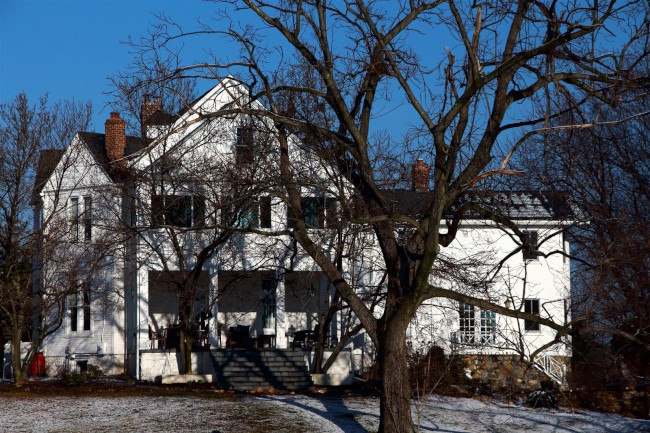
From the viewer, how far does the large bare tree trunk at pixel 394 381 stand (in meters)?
13.9

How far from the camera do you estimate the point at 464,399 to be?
66.4ft

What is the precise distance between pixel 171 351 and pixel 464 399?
9.28 m

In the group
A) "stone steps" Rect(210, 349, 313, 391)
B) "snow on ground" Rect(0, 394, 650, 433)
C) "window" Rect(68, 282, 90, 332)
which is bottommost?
"snow on ground" Rect(0, 394, 650, 433)

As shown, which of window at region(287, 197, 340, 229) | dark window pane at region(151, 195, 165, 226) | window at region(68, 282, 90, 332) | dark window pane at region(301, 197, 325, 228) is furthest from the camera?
window at region(68, 282, 90, 332)

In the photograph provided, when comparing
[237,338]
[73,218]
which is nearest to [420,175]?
[237,338]

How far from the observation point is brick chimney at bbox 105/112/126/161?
28203 millimetres

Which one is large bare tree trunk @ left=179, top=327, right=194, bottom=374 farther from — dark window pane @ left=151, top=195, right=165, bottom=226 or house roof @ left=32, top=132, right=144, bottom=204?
house roof @ left=32, top=132, right=144, bottom=204

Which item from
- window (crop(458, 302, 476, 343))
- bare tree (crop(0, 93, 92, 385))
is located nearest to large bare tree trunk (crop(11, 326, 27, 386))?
bare tree (crop(0, 93, 92, 385))

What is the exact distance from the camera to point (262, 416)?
16.8 metres

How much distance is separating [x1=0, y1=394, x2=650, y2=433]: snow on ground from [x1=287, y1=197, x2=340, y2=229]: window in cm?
395

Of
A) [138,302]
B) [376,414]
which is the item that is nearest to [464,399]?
[376,414]

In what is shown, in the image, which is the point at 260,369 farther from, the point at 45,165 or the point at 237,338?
the point at 45,165

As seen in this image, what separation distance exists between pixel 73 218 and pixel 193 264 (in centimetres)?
383

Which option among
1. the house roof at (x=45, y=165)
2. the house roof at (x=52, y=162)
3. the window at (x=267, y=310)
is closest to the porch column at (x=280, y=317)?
the window at (x=267, y=310)
